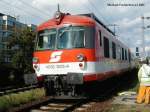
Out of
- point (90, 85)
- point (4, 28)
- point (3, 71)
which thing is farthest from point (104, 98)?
point (4, 28)

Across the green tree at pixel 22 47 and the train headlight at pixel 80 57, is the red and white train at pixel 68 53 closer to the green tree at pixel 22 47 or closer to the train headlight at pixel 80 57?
the train headlight at pixel 80 57

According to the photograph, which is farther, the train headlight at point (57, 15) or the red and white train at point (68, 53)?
the train headlight at point (57, 15)

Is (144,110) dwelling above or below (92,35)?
below

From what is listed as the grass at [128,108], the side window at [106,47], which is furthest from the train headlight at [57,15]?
the grass at [128,108]

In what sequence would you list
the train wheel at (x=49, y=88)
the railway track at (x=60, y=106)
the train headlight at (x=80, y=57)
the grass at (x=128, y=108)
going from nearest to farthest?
the grass at (x=128, y=108) < the railway track at (x=60, y=106) < the train headlight at (x=80, y=57) < the train wheel at (x=49, y=88)

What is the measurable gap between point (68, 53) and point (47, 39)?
125 centimetres

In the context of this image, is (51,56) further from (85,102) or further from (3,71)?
(3,71)

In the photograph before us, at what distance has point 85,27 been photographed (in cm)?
1436

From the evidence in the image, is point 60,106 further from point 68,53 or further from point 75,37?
point 75,37

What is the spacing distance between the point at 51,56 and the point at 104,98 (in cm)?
273

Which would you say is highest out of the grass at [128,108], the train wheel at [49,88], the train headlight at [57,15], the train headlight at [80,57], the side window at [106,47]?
→ the train headlight at [57,15]

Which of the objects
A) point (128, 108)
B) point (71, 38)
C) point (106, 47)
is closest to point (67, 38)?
point (71, 38)

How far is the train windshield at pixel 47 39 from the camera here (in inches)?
583

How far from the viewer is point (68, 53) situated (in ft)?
46.4
